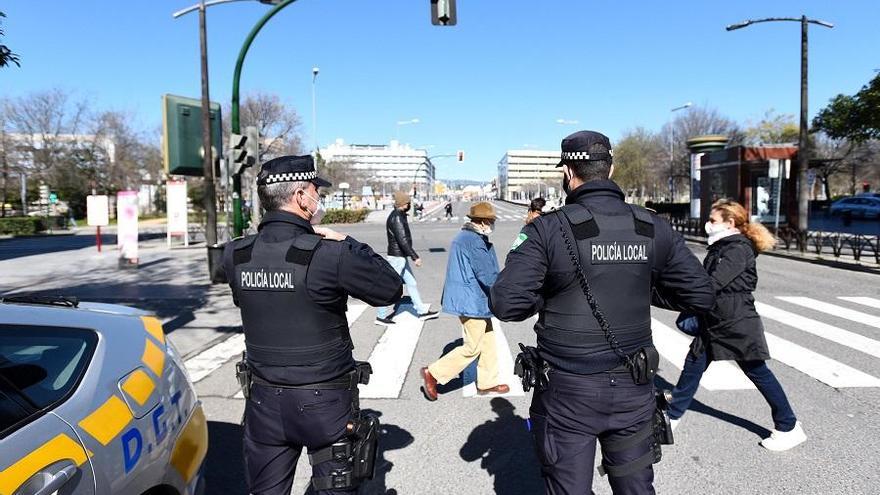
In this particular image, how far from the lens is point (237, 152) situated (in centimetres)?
1109

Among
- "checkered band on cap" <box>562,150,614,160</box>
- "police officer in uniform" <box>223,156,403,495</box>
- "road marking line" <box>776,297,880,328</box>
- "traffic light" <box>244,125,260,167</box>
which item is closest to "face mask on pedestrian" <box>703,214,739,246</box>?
"checkered band on cap" <box>562,150,614,160</box>

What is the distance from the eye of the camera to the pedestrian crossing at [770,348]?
5.48 meters

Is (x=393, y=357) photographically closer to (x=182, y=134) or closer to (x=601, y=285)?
(x=601, y=285)

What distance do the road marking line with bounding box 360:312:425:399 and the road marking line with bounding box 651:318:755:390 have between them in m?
2.83

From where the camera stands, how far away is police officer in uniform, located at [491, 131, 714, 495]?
227cm

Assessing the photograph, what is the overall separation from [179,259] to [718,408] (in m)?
16.6

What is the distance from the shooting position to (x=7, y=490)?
1.61 meters

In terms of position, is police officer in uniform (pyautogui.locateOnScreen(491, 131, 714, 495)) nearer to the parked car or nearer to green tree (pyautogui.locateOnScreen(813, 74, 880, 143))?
green tree (pyautogui.locateOnScreen(813, 74, 880, 143))

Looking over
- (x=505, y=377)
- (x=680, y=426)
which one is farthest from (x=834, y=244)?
(x=680, y=426)

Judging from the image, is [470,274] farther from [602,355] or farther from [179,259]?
[179,259]

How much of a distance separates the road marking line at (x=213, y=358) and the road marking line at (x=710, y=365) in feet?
12.6

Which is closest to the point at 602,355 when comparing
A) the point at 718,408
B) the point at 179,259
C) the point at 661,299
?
the point at 661,299

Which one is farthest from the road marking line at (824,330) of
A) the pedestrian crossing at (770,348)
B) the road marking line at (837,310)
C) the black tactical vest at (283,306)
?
the black tactical vest at (283,306)

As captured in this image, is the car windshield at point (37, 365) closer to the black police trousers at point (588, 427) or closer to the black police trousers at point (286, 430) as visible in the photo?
the black police trousers at point (286, 430)
